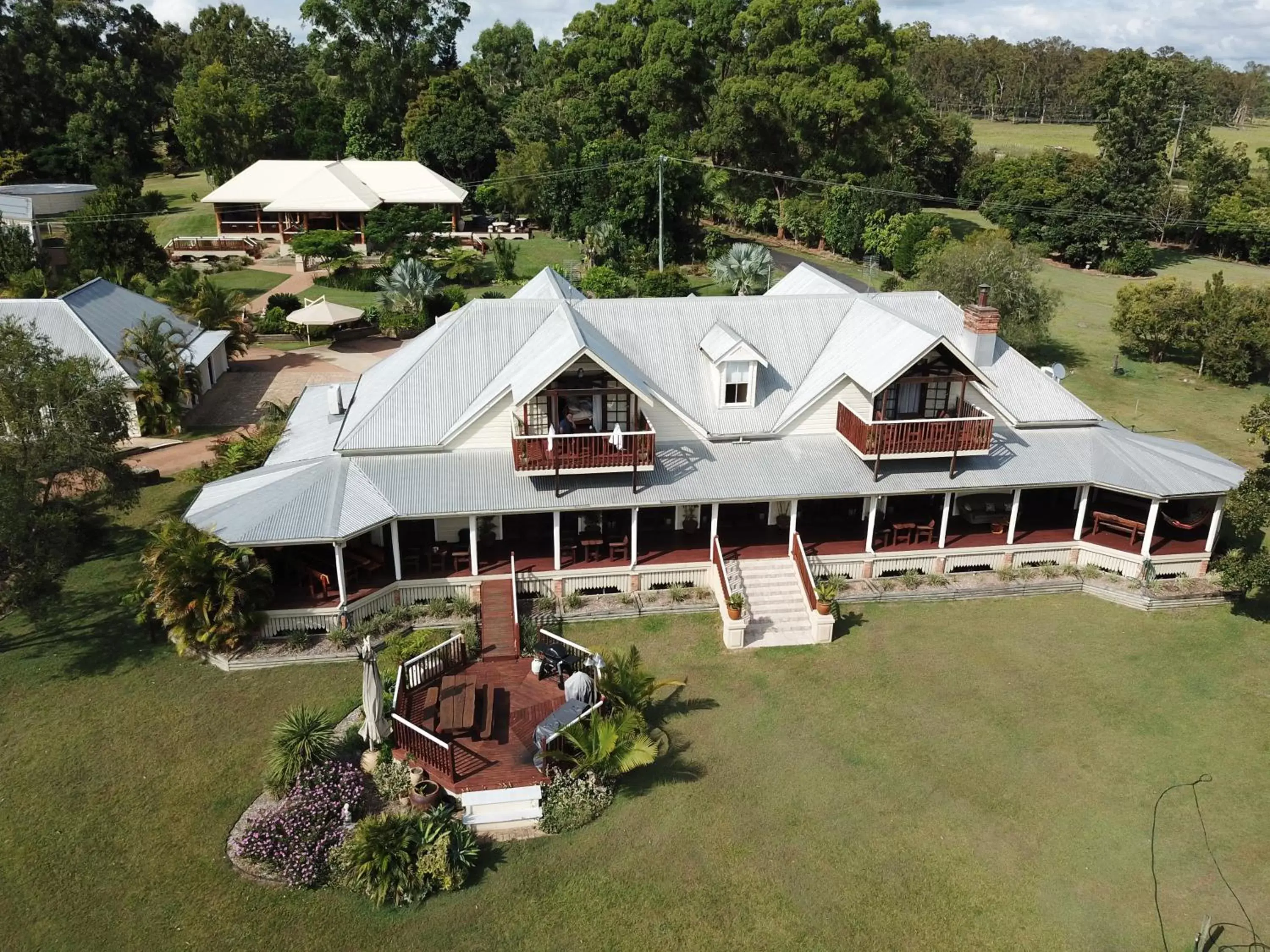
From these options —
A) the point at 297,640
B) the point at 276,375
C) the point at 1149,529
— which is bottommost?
the point at 297,640

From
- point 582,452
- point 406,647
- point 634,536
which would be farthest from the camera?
point 634,536

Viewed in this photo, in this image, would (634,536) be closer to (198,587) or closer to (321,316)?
(198,587)

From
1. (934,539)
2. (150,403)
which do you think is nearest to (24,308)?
(150,403)

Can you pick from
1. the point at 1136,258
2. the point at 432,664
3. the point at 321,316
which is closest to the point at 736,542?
the point at 432,664

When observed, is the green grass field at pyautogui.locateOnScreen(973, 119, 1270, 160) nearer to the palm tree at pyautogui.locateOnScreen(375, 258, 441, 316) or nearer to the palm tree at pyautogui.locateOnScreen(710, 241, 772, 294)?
the palm tree at pyautogui.locateOnScreen(710, 241, 772, 294)

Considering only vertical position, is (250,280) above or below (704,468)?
above

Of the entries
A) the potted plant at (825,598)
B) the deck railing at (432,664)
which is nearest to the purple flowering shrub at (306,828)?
the deck railing at (432,664)

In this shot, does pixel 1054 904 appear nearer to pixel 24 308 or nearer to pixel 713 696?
pixel 713 696
